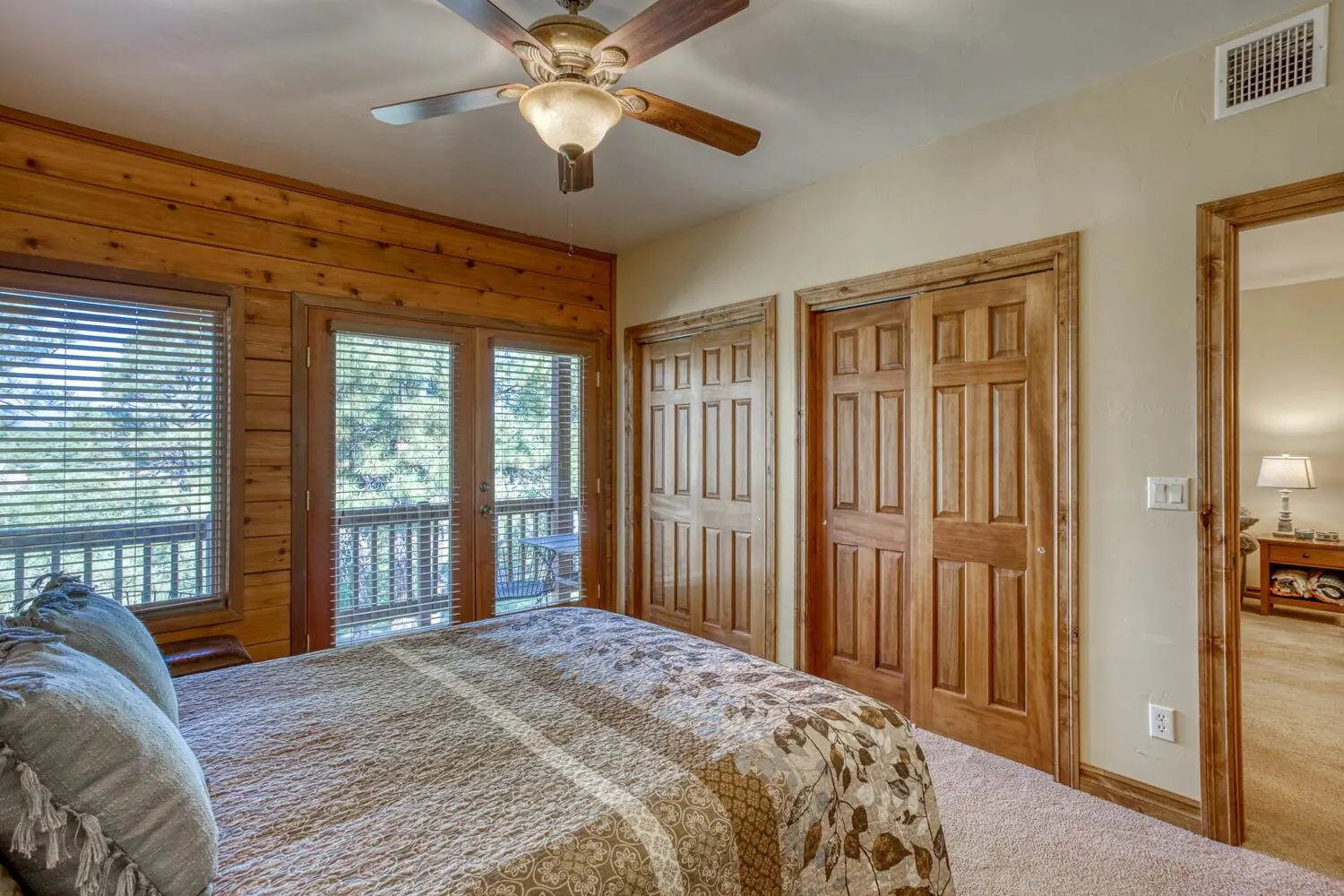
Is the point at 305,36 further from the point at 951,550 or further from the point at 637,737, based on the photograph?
the point at 951,550

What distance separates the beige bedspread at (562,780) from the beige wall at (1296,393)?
5506mm

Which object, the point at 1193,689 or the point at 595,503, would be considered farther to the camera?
the point at 595,503

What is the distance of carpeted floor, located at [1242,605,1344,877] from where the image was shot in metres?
2.16

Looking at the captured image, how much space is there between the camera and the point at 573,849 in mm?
1048

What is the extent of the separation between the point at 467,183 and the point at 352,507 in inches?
69.7

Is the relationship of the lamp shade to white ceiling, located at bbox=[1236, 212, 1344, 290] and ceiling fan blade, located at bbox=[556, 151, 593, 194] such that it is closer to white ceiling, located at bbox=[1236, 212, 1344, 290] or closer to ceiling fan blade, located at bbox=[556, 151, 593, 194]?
white ceiling, located at bbox=[1236, 212, 1344, 290]

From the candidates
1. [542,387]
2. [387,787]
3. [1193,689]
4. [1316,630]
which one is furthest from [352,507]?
[1316,630]

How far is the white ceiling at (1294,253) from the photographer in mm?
3738

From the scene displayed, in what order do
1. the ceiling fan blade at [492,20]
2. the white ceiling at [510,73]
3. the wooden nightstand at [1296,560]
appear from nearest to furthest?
1. the ceiling fan blade at [492,20]
2. the white ceiling at [510,73]
3. the wooden nightstand at [1296,560]

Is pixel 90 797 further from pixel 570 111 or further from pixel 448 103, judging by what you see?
pixel 448 103

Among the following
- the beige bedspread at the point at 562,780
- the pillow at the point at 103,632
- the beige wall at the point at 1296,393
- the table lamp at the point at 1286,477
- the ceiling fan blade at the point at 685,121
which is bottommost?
the beige bedspread at the point at 562,780

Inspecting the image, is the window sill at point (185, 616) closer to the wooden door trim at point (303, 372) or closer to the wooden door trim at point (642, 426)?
the wooden door trim at point (303, 372)

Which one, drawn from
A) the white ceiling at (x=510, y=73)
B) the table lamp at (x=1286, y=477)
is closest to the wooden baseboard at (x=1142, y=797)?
the white ceiling at (x=510, y=73)

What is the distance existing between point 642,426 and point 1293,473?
4.86 meters
